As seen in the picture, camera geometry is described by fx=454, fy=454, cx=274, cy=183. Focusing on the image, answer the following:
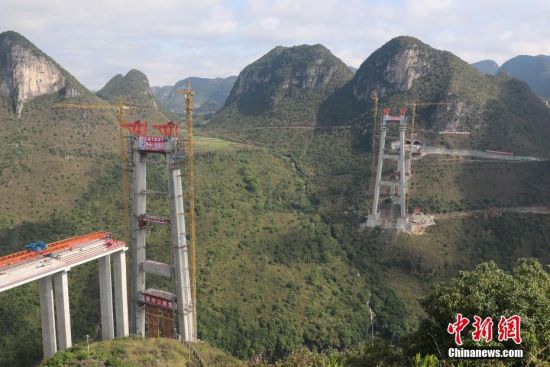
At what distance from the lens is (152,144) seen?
4825cm

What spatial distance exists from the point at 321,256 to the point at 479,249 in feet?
81.2

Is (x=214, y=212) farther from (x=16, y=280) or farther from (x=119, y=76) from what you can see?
(x=119, y=76)

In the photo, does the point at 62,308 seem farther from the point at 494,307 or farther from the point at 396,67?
the point at 396,67

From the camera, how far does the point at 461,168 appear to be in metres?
87.6

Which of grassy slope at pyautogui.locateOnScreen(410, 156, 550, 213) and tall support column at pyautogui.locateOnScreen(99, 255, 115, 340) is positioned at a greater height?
grassy slope at pyautogui.locateOnScreen(410, 156, 550, 213)

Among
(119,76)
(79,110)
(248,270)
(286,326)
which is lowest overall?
(286,326)

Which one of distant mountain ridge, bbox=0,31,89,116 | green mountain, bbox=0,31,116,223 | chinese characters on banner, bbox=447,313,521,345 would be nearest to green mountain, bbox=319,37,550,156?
green mountain, bbox=0,31,116,223

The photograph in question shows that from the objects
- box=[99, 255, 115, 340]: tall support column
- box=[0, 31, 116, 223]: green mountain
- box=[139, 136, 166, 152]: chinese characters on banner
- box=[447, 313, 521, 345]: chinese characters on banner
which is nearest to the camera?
box=[447, 313, 521, 345]: chinese characters on banner

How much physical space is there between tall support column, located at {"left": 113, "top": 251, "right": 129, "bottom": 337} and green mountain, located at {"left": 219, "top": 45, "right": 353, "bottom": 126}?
90886mm

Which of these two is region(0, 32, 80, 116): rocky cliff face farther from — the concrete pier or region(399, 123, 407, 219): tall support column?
region(399, 123, 407, 219): tall support column

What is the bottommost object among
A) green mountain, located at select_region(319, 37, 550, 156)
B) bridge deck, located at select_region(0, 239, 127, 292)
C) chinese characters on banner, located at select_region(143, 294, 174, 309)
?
chinese characters on banner, located at select_region(143, 294, 174, 309)

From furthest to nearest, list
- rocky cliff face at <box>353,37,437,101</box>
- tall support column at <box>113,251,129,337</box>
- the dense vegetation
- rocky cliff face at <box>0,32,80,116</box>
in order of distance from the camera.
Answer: rocky cliff face at <box>353,37,437,101</box>
rocky cliff face at <box>0,32,80,116</box>
the dense vegetation
tall support column at <box>113,251,129,337</box>

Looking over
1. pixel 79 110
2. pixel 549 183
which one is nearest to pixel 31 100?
pixel 79 110

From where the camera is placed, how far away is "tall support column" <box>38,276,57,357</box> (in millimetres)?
39906
